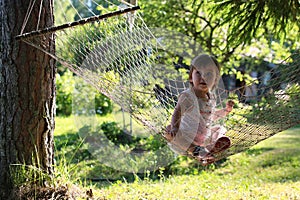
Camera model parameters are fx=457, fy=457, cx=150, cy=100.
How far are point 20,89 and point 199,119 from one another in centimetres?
89

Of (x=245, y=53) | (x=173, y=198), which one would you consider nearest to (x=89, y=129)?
(x=245, y=53)

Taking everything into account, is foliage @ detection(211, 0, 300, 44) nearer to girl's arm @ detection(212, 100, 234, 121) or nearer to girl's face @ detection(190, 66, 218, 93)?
girl's face @ detection(190, 66, 218, 93)

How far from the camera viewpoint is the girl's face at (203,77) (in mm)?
2324

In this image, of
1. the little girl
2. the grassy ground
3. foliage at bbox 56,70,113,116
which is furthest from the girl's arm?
foliage at bbox 56,70,113,116

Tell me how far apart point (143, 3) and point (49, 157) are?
7.72 feet

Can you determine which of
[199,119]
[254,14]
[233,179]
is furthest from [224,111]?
[233,179]

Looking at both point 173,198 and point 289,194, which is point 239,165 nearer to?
point 289,194

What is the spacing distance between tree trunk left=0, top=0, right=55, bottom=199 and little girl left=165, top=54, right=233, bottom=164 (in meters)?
0.66

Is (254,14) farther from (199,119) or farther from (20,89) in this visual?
(20,89)

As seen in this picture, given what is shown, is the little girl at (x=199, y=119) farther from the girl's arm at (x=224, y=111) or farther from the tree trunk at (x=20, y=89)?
the tree trunk at (x=20, y=89)

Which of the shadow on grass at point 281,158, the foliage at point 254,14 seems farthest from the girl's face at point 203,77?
the shadow on grass at point 281,158

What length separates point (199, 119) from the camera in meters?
2.26

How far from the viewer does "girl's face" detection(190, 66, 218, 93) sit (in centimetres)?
232

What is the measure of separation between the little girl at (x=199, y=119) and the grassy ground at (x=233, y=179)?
0.52 metres
